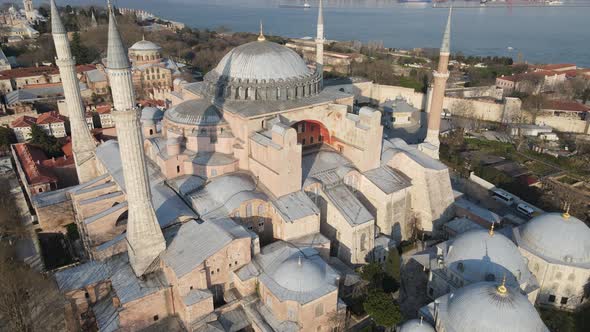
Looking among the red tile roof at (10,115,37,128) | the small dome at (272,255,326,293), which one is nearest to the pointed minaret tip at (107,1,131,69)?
the small dome at (272,255,326,293)

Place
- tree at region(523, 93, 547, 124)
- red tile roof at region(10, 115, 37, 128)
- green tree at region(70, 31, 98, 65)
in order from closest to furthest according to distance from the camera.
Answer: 1. red tile roof at region(10, 115, 37, 128)
2. tree at region(523, 93, 547, 124)
3. green tree at region(70, 31, 98, 65)

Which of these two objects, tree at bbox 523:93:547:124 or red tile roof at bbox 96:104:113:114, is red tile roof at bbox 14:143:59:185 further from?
tree at bbox 523:93:547:124

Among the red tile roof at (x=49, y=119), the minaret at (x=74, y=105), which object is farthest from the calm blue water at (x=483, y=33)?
the minaret at (x=74, y=105)

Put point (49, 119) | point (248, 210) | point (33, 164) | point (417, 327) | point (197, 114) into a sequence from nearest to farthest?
1. point (417, 327)
2. point (248, 210)
3. point (197, 114)
4. point (33, 164)
5. point (49, 119)

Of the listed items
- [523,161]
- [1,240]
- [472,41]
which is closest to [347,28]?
[472,41]

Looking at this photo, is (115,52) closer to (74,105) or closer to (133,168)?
(133,168)

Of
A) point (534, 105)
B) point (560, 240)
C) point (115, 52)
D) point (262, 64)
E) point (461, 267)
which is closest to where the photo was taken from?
point (115, 52)

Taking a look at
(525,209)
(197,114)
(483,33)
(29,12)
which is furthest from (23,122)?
(483,33)
